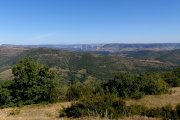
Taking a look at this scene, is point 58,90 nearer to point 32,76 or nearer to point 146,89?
point 32,76

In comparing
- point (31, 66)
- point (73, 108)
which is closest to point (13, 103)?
point (31, 66)

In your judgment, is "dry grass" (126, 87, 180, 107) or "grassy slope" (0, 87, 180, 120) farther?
"dry grass" (126, 87, 180, 107)

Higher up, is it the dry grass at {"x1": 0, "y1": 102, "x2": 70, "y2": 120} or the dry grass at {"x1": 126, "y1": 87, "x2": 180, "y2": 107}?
the dry grass at {"x1": 0, "y1": 102, "x2": 70, "y2": 120}

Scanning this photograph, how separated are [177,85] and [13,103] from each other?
34.7m

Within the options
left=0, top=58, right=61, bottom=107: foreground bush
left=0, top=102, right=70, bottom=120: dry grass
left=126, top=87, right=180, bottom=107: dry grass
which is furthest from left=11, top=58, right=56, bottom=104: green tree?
left=0, top=102, right=70, bottom=120: dry grass

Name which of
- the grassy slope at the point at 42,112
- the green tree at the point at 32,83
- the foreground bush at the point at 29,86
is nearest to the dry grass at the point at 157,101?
the grassy slope at the point at 42,112

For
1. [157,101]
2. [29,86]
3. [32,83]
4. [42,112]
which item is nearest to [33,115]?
[42,112]

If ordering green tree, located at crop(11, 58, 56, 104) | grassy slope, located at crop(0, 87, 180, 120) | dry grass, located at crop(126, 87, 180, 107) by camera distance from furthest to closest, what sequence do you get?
green tree, located at crop(11, 58, 56, 104), dry grass, located at crop(126, 87, 180, 107), grassy slope, located at crop(0, 87, 180, 120)

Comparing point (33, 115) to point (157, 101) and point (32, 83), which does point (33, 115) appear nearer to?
point (157, 101)

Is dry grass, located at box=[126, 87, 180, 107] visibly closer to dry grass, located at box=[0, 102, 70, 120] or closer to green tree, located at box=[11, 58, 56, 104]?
dry grass, located at box=[0, 102, 70, 120]

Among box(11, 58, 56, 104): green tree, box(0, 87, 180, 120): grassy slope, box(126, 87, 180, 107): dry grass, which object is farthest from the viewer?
box(11, 58, 56, 104): green tree

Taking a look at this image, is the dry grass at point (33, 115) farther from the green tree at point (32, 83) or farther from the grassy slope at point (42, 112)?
the green tree at point (32, 83)

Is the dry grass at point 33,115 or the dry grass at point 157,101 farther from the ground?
the dry grass at point 33,115

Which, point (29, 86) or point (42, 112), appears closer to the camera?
point (42, 112)
